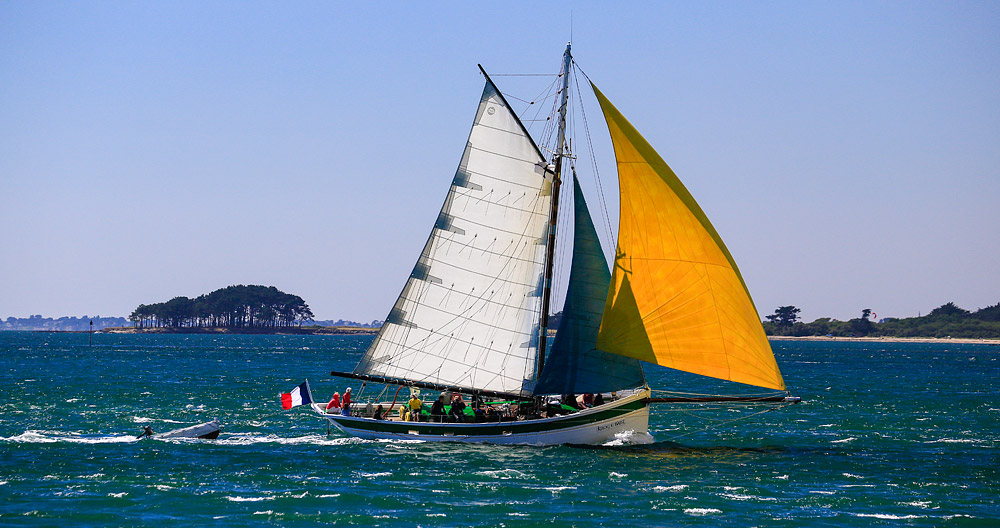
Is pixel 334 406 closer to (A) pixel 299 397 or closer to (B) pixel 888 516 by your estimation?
(A) pixel 299 397

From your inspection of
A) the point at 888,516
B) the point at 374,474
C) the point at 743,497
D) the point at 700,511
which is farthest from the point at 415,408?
the point at 888,516

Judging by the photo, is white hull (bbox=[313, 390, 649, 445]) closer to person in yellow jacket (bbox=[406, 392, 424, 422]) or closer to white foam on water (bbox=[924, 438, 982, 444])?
person in yellow jacket (bbox=[406, 392, 424, 422])

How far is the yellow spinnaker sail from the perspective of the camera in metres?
38.3

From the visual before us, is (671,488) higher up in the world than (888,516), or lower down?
higher up

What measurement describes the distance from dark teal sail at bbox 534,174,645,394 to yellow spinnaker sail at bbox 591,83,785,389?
1.58m

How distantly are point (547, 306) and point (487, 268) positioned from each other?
9.58 ft

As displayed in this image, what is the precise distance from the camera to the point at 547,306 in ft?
141

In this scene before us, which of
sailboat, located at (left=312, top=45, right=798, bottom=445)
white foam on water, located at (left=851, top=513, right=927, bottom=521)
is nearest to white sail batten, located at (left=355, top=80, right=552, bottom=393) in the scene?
sailboat, located at (left=312, top=45, right=798, bottom=445)

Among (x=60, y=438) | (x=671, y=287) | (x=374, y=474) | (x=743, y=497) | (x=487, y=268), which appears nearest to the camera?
(x=743, y=497)

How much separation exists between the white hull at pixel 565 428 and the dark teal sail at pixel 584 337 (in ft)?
3.52

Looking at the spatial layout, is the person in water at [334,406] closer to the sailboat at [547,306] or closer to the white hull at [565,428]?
the sailboat at [547,306]

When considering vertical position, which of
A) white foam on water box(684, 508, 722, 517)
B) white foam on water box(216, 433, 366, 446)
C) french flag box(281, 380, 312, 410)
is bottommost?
white foam on water box(684, 508, 722, 517)

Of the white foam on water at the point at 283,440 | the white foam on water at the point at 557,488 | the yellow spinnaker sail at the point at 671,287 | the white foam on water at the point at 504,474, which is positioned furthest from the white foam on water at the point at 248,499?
A: the yellow spinnaker sail at the point at 671,287

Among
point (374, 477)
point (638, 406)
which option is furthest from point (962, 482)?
point (374, 477)
